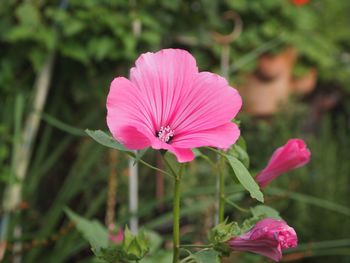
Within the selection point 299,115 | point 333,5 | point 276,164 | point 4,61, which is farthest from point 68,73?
point 333,5

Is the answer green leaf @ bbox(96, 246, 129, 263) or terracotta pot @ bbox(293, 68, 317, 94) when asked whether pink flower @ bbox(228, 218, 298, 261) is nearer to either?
green leaf @ bbox(96, 246, 129, 263)

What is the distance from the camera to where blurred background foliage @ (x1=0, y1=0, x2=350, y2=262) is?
1.62m

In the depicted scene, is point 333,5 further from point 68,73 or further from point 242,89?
point 68,73

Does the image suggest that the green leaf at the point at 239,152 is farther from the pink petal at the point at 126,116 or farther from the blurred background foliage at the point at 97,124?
the blurred background foliage at the point at 97,124

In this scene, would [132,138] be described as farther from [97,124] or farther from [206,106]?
[97,124]

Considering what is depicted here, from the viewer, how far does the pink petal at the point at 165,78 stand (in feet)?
1.73

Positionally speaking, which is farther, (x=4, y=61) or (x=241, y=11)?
(x=241, y=11)

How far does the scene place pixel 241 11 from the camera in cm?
249

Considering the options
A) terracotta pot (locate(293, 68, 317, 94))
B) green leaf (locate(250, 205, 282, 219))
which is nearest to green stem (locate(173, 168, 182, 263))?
green leaf (locate(250, 205, 282, 219))

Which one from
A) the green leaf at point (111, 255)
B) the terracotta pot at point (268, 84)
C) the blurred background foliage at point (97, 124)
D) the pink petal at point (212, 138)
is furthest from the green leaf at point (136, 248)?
the terracotta pot at point (268, 84)

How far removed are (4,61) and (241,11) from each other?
39.1 inches

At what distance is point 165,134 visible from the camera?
0.52 m

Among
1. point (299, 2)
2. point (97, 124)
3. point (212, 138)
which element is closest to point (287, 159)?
point (212, 138)

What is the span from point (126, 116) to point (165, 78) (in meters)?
0.06
